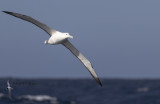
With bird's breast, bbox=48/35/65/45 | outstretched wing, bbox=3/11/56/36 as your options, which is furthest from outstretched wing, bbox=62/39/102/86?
bird's breast, bbox=48/35/65/45

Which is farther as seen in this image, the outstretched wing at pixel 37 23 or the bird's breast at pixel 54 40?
the bird's breast at pixel 54 40

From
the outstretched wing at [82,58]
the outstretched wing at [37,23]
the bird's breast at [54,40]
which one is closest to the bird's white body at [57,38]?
the bird's breast at [54,40]

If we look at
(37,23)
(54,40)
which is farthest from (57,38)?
(37,23)

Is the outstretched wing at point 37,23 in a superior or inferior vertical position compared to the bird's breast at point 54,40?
superior

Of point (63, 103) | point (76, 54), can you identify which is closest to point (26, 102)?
point (63, 103)

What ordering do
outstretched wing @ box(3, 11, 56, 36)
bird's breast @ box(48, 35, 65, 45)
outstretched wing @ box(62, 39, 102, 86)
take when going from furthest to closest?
outstretched wing @ box(62, 39, 102, 86) < bird's breast @ box(48, 35, 65, 45) < outstretched wing @ box(3, 11, 56, 36)

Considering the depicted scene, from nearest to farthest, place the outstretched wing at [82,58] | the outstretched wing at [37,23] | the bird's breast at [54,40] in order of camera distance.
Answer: the outstretched wing at [37,23] < the bird's breast at [54,40] < the outstretched wing at [82,58]

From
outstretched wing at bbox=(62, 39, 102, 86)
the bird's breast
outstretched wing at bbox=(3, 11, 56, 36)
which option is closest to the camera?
outstretched wing at bbox=(3, 11, 56, 36)

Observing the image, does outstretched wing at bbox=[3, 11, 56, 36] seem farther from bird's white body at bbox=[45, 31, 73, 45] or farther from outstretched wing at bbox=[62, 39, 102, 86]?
outstretched wing at bbox=[62, 39, 102, 86]

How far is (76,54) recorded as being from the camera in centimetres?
2177

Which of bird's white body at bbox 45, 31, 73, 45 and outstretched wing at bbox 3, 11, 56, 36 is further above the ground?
outstretched wing at bbox 3, 11, 56, 36

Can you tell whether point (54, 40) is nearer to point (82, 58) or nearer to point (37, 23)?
point (37, 23)

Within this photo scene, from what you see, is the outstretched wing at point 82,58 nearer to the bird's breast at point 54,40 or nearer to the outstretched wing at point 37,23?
the outstretched wing at point 37,23

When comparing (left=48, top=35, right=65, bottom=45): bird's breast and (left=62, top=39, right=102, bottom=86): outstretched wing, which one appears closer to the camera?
(left=48, top=35, right=65, bottom=45): bird's breast
